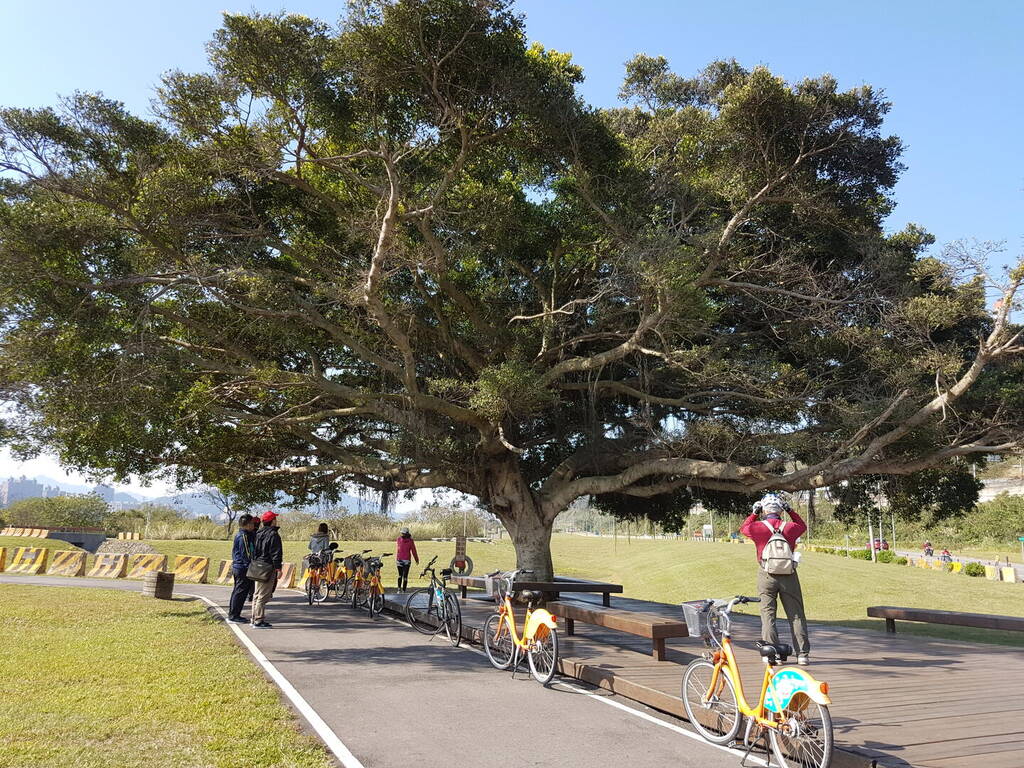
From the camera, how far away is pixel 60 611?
1255 cm

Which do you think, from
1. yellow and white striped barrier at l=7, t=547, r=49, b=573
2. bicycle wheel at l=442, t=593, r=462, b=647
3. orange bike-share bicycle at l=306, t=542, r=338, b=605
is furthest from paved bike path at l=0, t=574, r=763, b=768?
yellow and white striped barrier at l=7, t=547, r=49, b=573

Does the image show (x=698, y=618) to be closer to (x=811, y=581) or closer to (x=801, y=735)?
(x=801, y=735)

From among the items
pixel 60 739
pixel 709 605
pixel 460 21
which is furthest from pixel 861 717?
pixel 460 21

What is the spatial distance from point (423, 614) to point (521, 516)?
16.7 ft

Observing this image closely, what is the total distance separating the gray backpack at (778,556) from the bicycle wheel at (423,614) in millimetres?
6552

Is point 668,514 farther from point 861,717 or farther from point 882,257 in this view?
point 861,717

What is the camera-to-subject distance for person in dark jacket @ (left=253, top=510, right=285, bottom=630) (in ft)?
38.9

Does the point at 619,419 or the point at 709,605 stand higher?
the point at 619,419

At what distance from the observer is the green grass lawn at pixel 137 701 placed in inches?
193

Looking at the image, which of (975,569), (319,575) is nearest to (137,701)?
(319,575)

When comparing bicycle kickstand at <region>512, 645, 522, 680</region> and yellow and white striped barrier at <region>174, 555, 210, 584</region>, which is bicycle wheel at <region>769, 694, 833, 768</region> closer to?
bicycle kickstand at <region>512, 645, 522, 680</region>

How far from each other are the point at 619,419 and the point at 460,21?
34.4 feet

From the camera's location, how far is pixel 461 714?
647 cm

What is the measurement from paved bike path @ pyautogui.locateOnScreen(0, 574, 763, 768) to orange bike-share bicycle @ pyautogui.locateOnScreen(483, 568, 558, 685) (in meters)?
0.19
